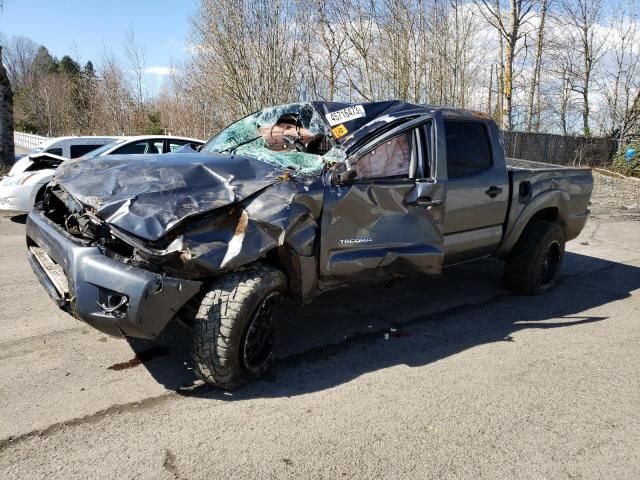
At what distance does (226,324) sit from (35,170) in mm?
7012

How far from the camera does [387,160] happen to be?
4105 mm

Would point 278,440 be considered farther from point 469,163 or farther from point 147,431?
point 469,163

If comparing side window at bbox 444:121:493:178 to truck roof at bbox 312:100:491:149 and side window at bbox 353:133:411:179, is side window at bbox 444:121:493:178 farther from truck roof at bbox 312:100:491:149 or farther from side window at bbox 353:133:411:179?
side window at bbox 353:133:411:179

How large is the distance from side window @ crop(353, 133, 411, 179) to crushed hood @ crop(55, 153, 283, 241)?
0.69 metres

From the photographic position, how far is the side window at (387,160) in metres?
3.92

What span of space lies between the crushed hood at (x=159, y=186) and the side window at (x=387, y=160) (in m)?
0.69

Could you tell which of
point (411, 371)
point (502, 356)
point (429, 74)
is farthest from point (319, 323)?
point (429, 74)

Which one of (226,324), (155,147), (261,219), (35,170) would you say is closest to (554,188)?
(261,219)

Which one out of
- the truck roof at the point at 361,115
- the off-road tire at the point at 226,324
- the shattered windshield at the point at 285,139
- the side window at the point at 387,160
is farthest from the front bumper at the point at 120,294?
the truck roof at the point at 361,115

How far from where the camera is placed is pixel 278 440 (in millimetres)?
2852

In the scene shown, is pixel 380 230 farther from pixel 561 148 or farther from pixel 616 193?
pixel 561 148

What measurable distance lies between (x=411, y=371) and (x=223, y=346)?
4.73ft

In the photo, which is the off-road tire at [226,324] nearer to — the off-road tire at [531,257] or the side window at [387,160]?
the side window at [387,160]

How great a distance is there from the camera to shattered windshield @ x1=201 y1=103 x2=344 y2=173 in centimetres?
393
